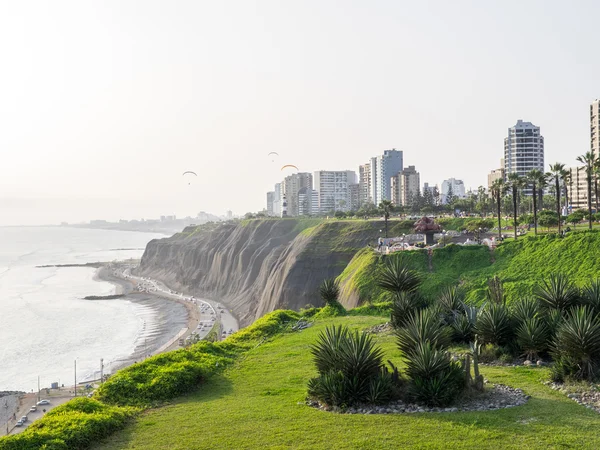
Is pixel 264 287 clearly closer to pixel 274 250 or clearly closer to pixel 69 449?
pixel 274 250

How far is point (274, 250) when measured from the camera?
91.3 metres

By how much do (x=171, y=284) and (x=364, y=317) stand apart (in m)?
86.4

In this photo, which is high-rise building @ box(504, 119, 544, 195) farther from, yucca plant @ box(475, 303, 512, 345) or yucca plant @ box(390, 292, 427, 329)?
yucca plant @ box(475, 303, 512, 345)

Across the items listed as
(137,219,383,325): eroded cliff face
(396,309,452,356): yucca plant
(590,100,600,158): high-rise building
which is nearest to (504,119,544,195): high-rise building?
(590,100,600,158): high-rise building

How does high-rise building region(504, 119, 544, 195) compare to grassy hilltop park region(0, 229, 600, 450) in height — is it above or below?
above

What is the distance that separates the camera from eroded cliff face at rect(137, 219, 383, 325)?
68312 mm

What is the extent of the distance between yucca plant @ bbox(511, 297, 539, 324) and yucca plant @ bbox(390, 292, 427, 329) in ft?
14.4

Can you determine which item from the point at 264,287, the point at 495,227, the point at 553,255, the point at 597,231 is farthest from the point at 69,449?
the point at 264,287

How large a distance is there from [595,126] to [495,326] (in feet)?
387

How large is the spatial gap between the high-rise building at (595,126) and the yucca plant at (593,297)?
110 metres

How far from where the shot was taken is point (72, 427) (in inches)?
537

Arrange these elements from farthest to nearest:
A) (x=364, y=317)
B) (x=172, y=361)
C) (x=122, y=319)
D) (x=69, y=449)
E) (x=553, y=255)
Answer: (x=122, y=319)
(x=553, y=255)
(x=364, y=317)
(x=172, y=361)
(x=69, y=449)

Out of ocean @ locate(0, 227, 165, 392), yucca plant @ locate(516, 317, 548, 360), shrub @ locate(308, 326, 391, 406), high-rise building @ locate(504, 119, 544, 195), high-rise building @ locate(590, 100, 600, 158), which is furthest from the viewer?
high-rise building @ locate(504, 119, 544, 195)

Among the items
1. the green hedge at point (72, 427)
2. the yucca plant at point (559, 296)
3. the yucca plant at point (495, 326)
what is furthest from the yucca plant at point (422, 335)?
the green hedge at point (72, 427)
